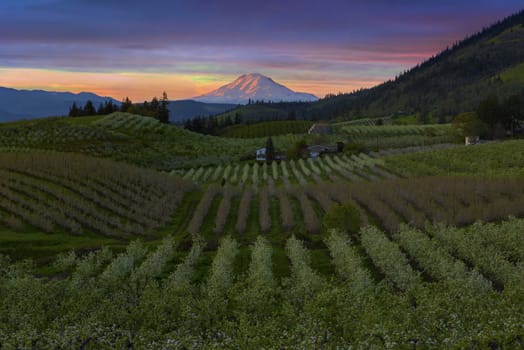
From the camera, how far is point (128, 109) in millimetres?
153625

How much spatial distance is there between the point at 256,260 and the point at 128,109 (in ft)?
452

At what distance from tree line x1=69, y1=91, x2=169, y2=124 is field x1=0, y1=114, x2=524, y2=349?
3752 inches

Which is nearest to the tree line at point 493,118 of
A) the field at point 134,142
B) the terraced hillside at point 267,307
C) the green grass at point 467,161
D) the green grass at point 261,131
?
the field at point 134,142

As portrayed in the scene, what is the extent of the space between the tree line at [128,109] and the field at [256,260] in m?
95.3

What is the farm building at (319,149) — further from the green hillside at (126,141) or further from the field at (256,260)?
the field at (256,260)

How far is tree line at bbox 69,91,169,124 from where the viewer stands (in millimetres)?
150375

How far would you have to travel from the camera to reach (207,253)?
30609mm

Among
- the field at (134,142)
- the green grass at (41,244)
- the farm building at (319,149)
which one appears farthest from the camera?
the farm building at (319,149)

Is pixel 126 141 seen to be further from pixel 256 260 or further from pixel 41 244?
pixel 256 260

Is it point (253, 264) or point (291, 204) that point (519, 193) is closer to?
point (291, 204)

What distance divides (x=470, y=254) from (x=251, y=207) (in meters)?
25.3

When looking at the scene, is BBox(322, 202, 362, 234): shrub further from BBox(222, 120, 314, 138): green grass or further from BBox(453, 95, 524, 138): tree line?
BBox(222, 120, 314, 138): green grass

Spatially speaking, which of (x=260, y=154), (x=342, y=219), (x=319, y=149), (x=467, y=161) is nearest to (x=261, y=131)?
(x=319, y=149)

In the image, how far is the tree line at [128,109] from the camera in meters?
150
